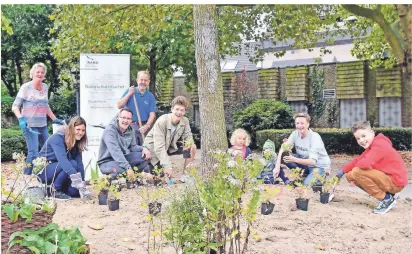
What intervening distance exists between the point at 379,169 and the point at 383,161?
0.09 metres

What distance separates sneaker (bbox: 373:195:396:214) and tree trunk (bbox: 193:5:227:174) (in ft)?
5.21

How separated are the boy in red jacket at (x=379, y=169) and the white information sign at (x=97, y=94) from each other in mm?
3598

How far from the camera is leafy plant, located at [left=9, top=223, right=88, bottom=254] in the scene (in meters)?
3.15

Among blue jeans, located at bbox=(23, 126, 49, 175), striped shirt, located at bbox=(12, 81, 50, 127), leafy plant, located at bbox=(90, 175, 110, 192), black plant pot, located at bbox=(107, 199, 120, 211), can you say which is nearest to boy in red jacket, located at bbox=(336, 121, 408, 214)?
black plant pot, located at bbox=(107, 199, 120, 211)

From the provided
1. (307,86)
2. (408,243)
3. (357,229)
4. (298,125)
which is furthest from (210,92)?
(307,86)

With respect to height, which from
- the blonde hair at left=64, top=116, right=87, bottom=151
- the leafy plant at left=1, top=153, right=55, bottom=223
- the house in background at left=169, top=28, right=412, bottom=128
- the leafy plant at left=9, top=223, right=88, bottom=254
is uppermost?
the house in background at left=169, top=28, right=412, bottom=128

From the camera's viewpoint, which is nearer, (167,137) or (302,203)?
(302,203)

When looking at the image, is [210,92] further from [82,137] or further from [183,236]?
[183,236]

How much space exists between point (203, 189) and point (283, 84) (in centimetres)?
1470

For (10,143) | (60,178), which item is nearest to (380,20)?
(60,178)

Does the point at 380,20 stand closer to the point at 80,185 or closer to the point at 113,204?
the point at 80,185

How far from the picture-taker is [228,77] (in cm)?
1794

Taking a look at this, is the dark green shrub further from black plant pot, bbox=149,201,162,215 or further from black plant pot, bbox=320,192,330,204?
black plant pot, bbox=149,201,162,215

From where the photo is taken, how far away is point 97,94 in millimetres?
7379
